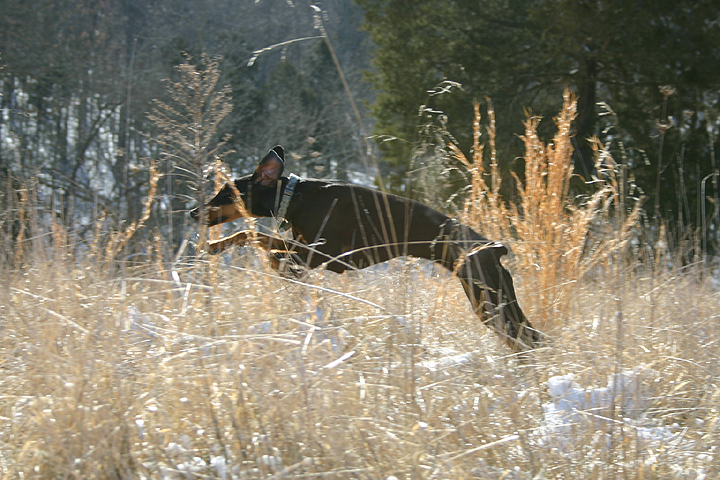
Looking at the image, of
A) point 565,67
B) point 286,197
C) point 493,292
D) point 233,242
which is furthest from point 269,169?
point 565,67

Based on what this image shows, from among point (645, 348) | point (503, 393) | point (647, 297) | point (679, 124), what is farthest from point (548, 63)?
point (503, 393)

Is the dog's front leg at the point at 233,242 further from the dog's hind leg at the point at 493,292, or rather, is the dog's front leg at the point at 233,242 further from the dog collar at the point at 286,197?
the dog's hind leg at the point at 493,292

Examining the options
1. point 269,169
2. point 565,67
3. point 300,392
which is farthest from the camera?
point 565,67

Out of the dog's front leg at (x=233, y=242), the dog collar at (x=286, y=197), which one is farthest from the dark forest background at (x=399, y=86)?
the dog's front leg at (x=233, y=242)

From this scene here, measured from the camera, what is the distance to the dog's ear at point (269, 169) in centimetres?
382

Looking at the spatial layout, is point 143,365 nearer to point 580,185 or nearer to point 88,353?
point 88,353

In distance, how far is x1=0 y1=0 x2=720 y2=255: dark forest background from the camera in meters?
9.90

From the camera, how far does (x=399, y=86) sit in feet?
37.8

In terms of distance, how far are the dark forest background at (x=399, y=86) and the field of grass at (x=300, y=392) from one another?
5575 millimetres

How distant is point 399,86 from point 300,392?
10.1 m

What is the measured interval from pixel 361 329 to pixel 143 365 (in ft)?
2.85

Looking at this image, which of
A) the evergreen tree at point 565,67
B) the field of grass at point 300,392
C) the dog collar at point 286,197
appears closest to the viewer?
the field of grass at point 300,392

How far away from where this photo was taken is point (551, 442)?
213 centimetres

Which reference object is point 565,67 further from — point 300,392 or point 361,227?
point 300,392
